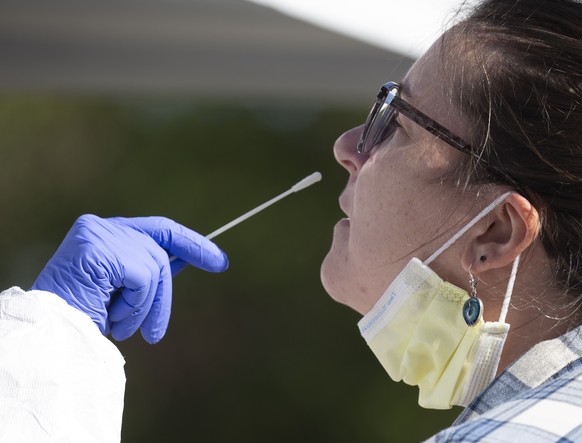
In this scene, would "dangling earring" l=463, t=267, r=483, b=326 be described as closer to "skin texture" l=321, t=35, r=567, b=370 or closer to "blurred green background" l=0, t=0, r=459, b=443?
"skin texture" l=321, t=35, r=567, b=370

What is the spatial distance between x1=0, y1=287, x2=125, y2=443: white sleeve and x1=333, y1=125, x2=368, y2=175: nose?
58 cm

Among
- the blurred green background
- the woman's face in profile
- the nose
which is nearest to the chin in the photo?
the woman's face in profile

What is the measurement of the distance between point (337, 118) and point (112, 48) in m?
2.64

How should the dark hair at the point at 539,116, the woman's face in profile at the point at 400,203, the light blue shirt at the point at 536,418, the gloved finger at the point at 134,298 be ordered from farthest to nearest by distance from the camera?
the gloved finger at the point at 134,298
the woman's face in profile at the point at 400,203
the dark hair at the point at 539,116
the light blue shirt at the point at 536,418

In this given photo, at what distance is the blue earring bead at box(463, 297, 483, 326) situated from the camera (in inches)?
52.6

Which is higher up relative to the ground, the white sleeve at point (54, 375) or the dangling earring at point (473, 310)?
the dangling earring at point (473, 310)

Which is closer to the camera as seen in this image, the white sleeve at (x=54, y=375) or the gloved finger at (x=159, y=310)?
the white sleeve at (x=54, y=375)

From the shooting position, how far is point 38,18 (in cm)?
213

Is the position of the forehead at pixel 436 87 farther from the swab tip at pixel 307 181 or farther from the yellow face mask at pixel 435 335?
the swab tip at pixel 307 181

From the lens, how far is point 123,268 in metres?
1.68

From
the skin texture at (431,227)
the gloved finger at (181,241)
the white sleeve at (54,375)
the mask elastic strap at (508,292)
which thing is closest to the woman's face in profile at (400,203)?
the skin texture at (431,227)

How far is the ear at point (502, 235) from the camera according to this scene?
1.31 meters

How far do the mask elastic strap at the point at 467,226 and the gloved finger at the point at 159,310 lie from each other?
0.63 metres

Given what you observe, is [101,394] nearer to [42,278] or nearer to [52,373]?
[52,373]
